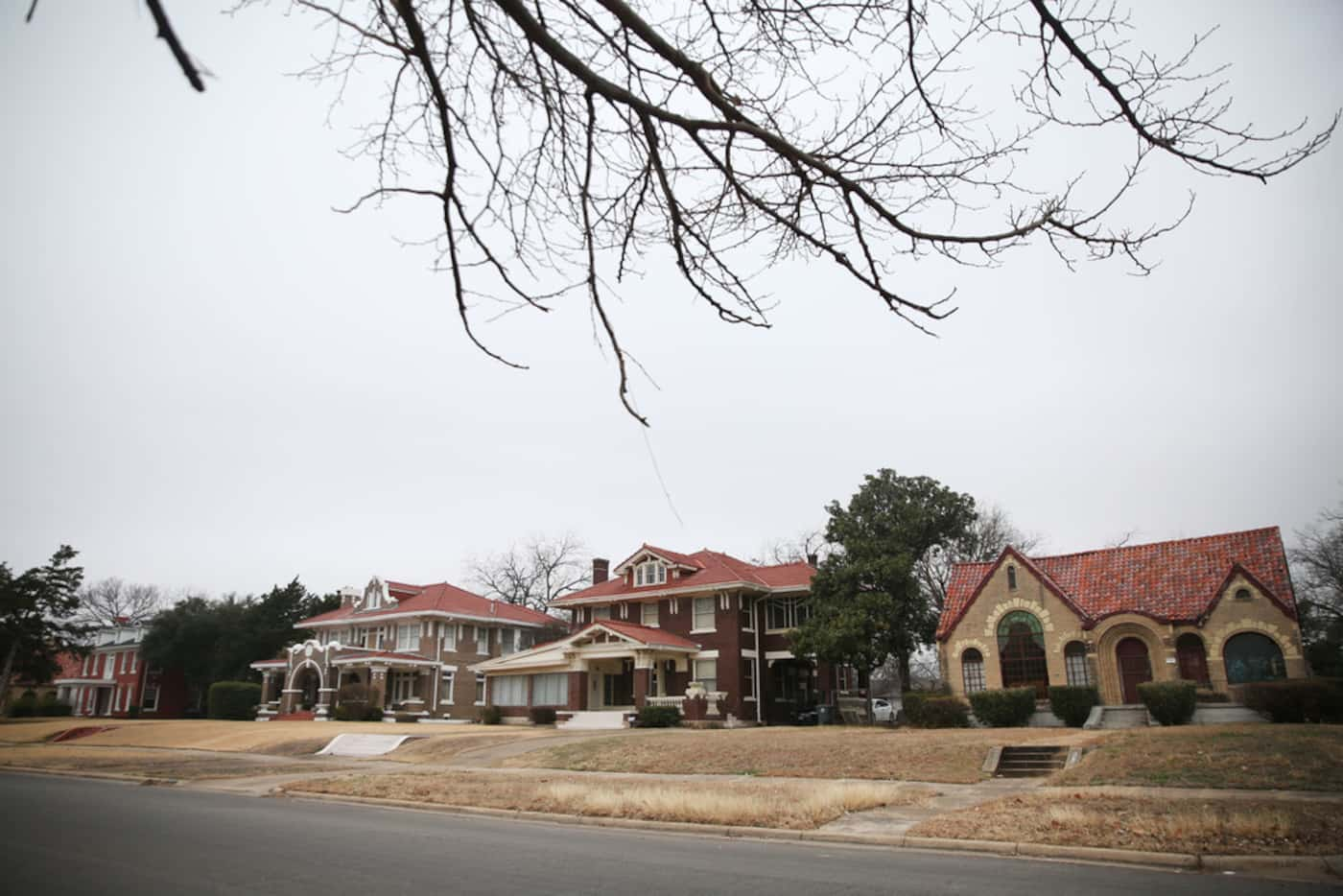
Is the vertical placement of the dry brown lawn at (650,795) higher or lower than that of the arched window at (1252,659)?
lower

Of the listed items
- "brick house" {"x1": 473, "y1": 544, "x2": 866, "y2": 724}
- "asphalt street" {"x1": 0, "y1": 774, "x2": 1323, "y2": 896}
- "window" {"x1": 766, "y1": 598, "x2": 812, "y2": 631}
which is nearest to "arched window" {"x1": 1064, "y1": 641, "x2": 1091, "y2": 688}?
"brick house" {"x1": 473, "y1": 544, "x2": 866, "y2": 724}

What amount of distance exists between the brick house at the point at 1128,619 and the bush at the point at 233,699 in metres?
40.4

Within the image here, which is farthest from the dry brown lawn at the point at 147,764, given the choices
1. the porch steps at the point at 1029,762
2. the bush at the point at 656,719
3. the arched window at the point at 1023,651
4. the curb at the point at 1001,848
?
the arched window at the point at 1023,651

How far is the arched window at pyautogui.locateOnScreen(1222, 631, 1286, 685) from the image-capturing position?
28.2 metres

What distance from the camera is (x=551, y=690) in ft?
136

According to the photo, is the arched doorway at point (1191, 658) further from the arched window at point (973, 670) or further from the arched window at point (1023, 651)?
the arched window at point (973, 670)

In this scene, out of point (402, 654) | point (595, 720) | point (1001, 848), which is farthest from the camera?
point (402, 654)

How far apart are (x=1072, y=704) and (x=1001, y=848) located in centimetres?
2159

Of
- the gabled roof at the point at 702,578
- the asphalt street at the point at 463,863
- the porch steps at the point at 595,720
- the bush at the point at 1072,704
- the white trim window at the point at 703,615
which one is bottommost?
the porch steps at the point at 595,720

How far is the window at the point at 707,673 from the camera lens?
39812 millimetres

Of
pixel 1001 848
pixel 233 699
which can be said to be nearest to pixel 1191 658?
pixel 1001 848

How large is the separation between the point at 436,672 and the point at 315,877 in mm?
41123

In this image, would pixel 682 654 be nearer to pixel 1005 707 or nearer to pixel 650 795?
pixel 1005 707

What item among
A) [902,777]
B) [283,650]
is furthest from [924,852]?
[283,650]
